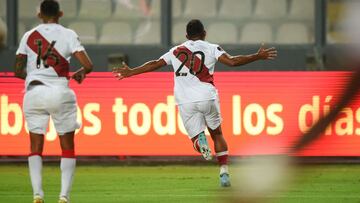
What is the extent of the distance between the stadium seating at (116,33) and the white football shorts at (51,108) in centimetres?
892

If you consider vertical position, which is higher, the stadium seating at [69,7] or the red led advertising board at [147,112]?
the stadium seating at [69,7]

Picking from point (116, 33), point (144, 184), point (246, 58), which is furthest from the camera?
point (116, 33)

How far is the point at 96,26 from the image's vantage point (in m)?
16.8

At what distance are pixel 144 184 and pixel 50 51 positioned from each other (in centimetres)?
381

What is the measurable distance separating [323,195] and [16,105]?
19.4 feet

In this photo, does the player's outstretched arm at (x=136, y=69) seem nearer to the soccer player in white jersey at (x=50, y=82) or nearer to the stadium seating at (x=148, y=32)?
the soccer player in white jersey at (x=50, y=82)

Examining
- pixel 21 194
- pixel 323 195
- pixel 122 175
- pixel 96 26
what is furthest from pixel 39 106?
pixel 96 26

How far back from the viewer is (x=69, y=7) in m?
16.7

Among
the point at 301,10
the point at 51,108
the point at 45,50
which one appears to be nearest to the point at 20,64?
the point at 45,50

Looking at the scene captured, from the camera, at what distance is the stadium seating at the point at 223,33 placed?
16609 millimetres

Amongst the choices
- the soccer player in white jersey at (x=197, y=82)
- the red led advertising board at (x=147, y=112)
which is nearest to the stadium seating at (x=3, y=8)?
the red led advertising board at (x=147, y=112)

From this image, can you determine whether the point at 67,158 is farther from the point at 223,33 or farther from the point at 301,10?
the point at 301,10

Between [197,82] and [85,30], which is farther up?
[85,30]

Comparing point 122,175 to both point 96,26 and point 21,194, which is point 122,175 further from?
point 96,26
